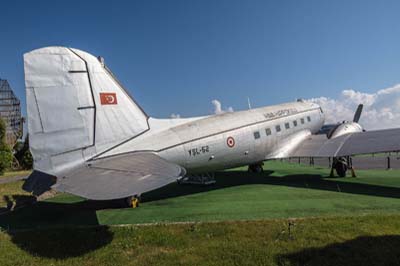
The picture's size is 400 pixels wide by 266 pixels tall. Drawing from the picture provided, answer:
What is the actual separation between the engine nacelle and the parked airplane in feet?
10.0

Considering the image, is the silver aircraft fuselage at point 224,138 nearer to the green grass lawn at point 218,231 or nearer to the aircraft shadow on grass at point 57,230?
the green grass lawn at point 218,231

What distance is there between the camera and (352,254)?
21.7 feet

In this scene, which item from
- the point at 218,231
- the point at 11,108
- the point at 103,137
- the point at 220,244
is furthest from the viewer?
the point at 11,108

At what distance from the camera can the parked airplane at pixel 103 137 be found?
729 centimetres

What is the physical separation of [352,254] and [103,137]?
7497 millimetres

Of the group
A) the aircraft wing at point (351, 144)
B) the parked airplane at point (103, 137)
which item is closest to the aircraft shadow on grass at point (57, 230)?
the parked airplane at point (103, 137)

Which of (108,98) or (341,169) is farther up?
(108,98)

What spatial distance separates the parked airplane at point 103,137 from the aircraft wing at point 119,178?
0.07ft

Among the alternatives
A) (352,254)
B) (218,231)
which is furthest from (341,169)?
(218,231)

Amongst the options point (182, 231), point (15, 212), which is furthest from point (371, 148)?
point (15, 212)

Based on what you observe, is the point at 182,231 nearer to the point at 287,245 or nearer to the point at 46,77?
the point at 287,245

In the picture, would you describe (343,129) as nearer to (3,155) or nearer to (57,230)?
(57,230)

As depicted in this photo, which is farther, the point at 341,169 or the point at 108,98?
the point at 341,169

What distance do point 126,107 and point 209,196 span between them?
505cm
